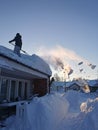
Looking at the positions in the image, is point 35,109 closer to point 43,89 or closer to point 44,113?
point 44,113

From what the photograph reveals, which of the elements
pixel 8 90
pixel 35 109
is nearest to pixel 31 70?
pixel 8 90

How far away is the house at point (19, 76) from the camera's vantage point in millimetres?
8812

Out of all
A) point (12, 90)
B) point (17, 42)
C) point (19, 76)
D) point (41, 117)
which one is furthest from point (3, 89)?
point (41, 117)

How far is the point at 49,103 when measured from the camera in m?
8.53

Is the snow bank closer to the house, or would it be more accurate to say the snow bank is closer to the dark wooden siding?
the house

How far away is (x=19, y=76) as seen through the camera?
12.9m

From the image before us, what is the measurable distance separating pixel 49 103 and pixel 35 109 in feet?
2.63

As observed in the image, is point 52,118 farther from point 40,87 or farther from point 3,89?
point 40,87

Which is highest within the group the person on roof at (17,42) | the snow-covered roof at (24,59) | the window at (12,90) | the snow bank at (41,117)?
→ the person on roof at (17,42)

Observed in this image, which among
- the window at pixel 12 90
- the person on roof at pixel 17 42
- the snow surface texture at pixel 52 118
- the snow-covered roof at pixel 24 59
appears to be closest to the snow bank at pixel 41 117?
the snow surface texture at pixel 52 118

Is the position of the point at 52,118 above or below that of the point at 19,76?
below

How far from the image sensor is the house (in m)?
8.81

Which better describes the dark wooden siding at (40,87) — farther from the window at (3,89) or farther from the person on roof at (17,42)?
the window at (3,89)

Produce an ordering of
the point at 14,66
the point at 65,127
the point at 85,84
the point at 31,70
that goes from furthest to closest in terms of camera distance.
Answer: the point at 85,84 → the point at 31,70 → the point at 14,66 → the point at 65,127
